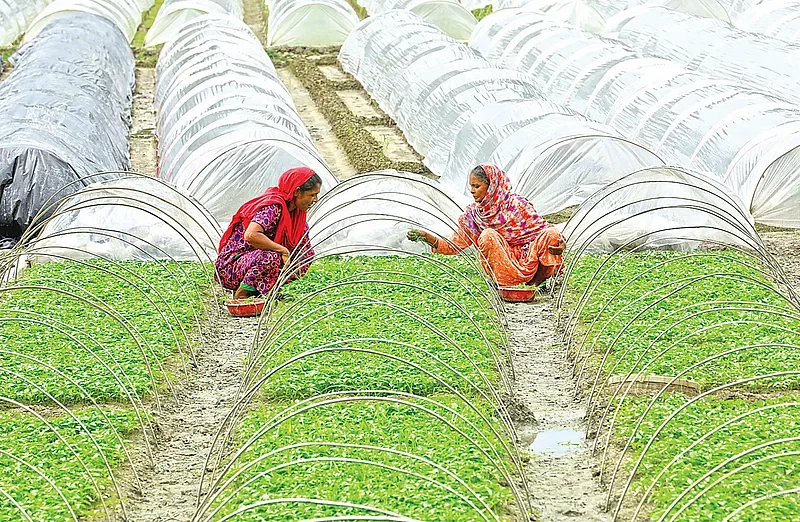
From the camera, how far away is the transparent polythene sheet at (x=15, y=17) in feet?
97.2

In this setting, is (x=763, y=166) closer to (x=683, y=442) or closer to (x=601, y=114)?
(x=601, y=114)

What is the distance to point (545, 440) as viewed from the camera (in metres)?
7.78

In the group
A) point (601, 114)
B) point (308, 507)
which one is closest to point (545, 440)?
point (308, 507)

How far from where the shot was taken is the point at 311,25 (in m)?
28.4

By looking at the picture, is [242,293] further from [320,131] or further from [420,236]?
[320,131]

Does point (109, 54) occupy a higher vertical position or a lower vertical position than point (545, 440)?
Result: lower

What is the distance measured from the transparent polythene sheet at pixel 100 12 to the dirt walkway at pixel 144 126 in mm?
3098

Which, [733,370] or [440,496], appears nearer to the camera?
[440,496]

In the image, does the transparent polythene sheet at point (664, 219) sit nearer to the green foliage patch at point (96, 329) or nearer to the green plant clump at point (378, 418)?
the green plant clump at point (378, 418)

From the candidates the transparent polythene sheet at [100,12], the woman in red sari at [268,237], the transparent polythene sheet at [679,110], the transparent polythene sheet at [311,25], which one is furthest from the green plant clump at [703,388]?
the transparent polythene sheet at [100,12]

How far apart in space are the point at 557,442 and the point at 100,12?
25.0 metres

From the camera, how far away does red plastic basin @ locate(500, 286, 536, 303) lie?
1083 cm

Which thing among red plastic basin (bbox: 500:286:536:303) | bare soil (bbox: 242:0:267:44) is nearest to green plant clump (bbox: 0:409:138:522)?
red plastic basin (bbox: 500:286:536:303)

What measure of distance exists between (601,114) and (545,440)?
9.67m
